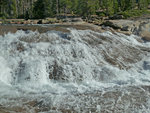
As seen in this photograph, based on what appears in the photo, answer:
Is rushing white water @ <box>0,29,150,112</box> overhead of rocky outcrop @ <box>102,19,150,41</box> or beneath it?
beneath

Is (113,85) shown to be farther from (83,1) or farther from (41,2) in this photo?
(41,2)

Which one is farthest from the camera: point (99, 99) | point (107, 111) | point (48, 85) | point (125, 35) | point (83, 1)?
point (83, 1)

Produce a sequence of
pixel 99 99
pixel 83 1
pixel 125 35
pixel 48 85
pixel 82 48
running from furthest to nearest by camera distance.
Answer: pixel 83 1
pixel 125 35
pixel 82 48
pixel 48 85
pixel 99 99

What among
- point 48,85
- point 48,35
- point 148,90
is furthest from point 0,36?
point 148,90

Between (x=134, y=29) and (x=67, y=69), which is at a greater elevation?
(x=134, y=29)

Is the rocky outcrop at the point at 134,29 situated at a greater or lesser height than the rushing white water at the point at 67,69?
greater

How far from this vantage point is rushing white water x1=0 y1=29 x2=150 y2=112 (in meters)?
8.91

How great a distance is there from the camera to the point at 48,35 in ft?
44.2

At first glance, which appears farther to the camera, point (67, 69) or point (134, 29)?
point (134, 29)

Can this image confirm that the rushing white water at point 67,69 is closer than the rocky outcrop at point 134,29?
Yes

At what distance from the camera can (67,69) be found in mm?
11117

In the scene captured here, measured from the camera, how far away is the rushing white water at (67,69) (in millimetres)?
8906

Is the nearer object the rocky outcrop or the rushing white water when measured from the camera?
the rushing white water

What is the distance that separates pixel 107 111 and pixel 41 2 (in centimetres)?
4161
